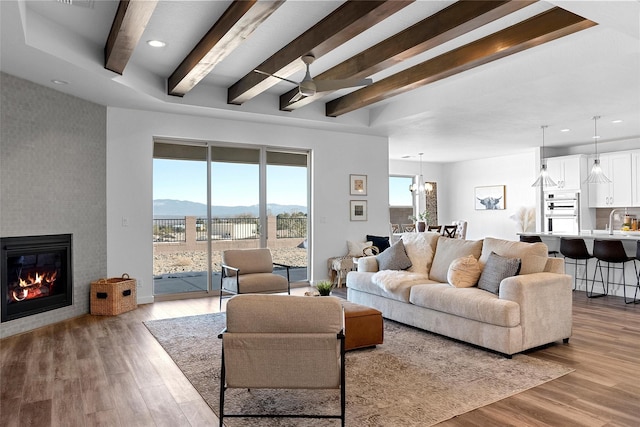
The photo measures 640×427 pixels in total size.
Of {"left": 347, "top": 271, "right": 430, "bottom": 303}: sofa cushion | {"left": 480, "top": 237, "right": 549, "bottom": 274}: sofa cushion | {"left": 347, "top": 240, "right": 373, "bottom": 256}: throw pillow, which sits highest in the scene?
{"left": 480, "top": 237, "right": 549, "bottom": 274}: sofa cushion

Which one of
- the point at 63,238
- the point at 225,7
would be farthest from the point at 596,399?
the point at 63,238

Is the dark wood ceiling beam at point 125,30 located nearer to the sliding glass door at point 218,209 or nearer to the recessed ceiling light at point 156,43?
the recessed ceiling light at point 156,43

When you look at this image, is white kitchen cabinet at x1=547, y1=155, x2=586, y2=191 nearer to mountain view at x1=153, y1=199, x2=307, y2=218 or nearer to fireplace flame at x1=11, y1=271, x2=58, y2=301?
mountain view at x1=153, y1=199, x2=307, y2=218

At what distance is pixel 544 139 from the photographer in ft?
28.7

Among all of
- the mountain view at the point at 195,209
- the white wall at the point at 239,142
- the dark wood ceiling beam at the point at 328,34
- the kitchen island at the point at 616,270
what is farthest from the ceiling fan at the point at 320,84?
the kitchen island at the point at 616,270

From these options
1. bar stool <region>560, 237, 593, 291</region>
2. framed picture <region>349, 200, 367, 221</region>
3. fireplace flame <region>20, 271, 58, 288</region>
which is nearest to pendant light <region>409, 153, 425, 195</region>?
framed picture <region>349, 200, 367, 221</region>

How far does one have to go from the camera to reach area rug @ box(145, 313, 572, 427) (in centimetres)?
268

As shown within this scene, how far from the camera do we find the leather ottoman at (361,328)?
3771 millimetres

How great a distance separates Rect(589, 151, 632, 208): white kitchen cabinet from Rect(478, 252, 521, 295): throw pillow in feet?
19.8

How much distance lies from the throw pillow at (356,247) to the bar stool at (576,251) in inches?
118

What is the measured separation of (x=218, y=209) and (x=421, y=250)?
3.19 meters

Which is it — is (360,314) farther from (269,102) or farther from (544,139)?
(544,139)

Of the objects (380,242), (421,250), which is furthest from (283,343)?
(380,242)

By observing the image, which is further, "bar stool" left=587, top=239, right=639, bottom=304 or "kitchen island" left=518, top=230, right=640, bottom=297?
"kitchen island" left=518, top=230, right=640, bottom=297
